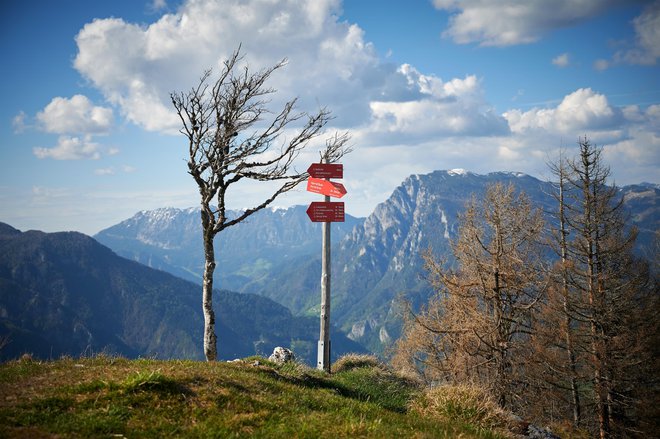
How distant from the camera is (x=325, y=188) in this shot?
15000 mm

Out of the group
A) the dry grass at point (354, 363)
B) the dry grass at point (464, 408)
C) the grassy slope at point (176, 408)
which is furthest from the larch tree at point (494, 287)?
the grassy slope at point (176, 408)

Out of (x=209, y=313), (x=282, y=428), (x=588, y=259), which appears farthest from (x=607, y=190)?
(x=282, y=428)

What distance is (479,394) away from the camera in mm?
11016

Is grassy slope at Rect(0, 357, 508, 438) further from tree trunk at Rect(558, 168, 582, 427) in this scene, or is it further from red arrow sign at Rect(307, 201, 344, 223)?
tree trunk at Rect(558, 168, 582, 427)

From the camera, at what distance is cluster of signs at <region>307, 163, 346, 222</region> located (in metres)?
14.9

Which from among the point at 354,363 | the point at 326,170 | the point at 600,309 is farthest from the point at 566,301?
the point at 326,170

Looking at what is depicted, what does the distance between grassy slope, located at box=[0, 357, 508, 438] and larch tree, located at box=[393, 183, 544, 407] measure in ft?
30.0

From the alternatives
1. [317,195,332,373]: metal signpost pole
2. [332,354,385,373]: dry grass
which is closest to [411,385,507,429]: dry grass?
[317,195,332,373]: metal signpost pole

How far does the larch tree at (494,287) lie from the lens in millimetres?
18203

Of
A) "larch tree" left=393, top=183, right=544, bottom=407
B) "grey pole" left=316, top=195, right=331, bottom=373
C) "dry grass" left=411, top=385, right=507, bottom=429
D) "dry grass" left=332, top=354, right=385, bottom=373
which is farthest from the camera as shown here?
"dry grass" left=332, top=354, right=385, bottom=373

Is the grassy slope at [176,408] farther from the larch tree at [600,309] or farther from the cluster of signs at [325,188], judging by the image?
the larch tree at [600,309]

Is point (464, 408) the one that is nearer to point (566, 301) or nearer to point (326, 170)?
point (326, 170)

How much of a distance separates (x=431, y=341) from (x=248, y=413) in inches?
1223

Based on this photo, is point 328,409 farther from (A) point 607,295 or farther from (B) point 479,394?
(A) point 607,295
